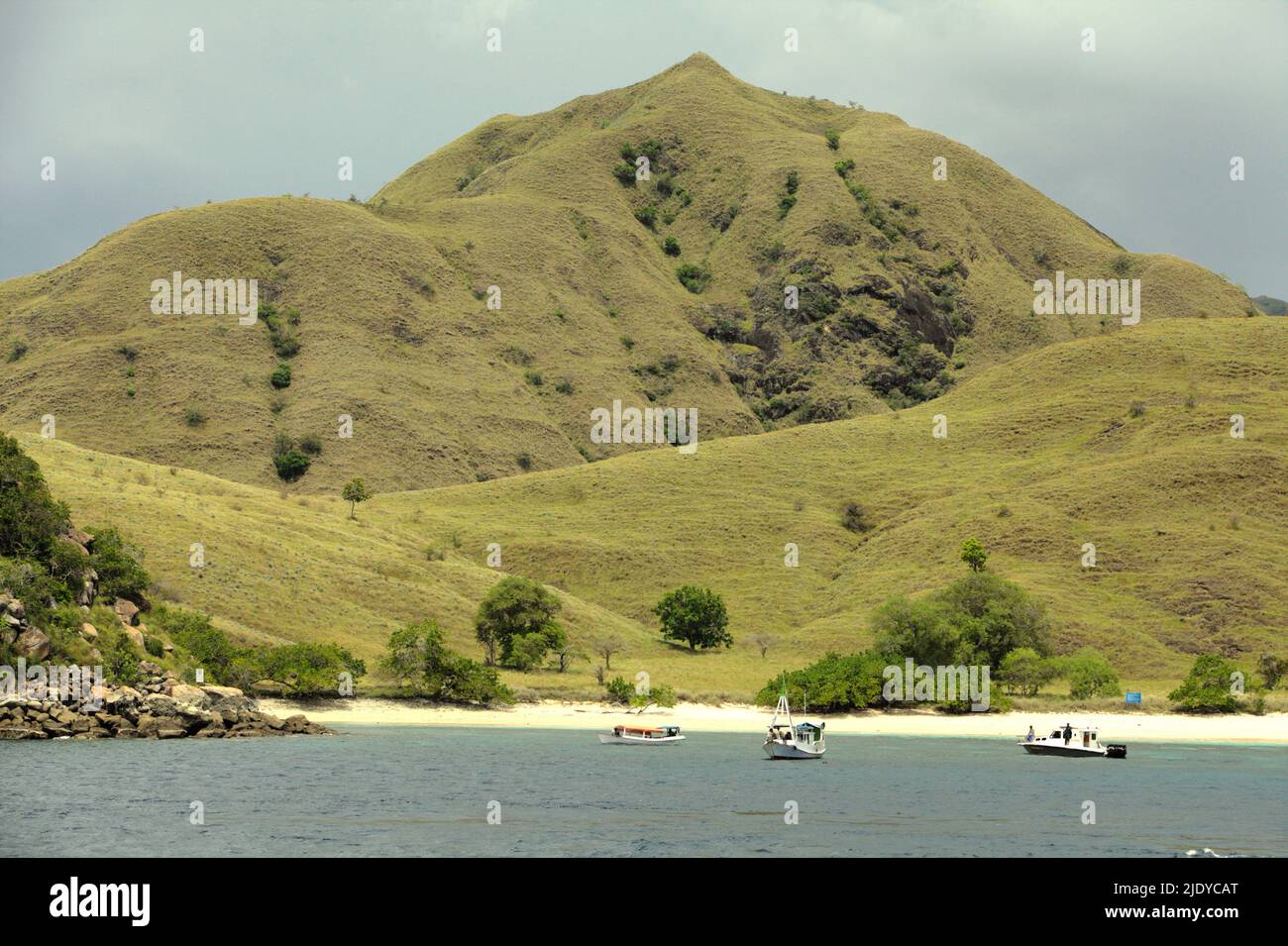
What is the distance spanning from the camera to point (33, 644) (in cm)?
6219

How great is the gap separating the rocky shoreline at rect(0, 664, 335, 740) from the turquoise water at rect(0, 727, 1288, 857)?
2.08m

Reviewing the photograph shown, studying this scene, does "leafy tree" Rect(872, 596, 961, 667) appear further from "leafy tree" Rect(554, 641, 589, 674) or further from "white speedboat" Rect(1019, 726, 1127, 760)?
"leafy tree" Rect(554, 641, 589, 674)

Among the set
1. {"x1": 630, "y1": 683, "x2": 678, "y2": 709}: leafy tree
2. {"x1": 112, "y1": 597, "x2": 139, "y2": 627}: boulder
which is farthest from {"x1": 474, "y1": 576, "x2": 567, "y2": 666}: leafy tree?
{"x1": 112, "y1": 597, "x2": 139, "y2": 627}: boulder

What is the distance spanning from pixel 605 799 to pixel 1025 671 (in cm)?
5083

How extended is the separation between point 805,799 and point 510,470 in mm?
139736

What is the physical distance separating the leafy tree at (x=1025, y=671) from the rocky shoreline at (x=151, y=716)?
46.0 metres

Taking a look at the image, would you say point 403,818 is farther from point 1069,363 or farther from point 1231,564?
point 1069,363

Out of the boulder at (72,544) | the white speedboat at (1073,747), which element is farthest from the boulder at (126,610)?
the white speedboat at (1073,747)

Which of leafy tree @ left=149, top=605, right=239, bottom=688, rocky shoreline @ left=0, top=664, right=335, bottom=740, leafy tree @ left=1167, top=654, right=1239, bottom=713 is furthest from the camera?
leafy tree @ left=1167, top=654, right=1239, bottom=713

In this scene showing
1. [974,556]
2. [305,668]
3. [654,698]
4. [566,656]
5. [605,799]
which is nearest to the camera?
[605,799]

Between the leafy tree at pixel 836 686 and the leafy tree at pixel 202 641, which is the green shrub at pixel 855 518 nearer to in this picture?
the leafy tree at pixel 836 686

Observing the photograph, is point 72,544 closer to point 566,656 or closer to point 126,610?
point 126,610

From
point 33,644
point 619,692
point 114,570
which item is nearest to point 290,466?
point 114,570

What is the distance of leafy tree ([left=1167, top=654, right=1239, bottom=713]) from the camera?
8044 cm
